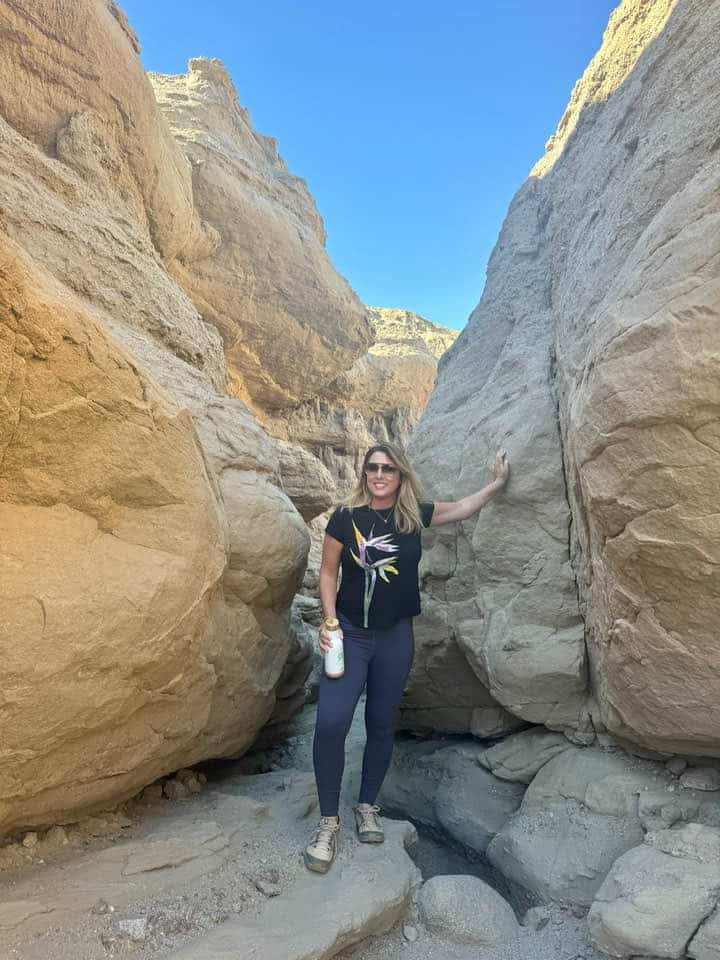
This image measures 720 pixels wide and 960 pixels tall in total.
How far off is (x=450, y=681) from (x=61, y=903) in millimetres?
2744

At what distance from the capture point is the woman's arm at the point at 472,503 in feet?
12.1

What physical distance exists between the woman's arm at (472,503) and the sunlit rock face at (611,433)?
3.2 inches

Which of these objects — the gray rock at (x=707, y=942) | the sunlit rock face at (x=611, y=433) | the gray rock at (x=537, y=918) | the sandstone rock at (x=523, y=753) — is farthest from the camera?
the sandstone rock at (x=523, y=753)

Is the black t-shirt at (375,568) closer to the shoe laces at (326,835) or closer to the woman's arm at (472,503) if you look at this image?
the woman's arm at (472,503)

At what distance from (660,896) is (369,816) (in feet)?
4.57

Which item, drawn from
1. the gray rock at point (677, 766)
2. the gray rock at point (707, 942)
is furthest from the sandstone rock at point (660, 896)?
the gray rock at point (677, 766)

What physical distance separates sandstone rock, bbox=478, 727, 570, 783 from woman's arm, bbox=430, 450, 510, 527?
4.77 feet

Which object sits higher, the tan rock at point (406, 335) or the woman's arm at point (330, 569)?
the tan rock at point (406, 335)

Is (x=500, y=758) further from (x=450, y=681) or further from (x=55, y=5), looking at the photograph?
(x=55, y=5)

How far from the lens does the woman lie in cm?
307

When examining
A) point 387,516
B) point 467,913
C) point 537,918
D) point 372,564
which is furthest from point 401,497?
point 537,918

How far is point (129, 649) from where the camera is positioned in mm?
2545

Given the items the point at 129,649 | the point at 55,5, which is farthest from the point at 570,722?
the point at 55,5

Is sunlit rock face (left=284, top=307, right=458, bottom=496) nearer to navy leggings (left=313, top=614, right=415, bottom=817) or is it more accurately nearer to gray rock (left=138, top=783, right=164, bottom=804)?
gray rock (left=138, top=783, right=164, bottom=804)
